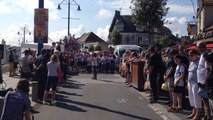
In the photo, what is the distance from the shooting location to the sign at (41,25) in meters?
18.6

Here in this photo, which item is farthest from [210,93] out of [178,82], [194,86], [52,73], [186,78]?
[52,73]

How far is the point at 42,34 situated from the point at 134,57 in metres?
5.20

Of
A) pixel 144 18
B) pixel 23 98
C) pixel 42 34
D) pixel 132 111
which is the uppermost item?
pixel 144 18

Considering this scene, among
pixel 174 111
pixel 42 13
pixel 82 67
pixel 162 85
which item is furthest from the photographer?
pixel 82 67

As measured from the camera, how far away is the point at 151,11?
159 ft

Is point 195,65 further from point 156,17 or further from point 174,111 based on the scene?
point 156,17

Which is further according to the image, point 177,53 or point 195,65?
point 177,53

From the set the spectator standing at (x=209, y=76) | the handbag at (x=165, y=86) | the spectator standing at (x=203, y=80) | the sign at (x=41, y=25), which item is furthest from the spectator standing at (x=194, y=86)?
the sign at (x=41, y=25)

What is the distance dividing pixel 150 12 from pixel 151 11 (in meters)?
0.18

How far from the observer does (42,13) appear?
18.6m

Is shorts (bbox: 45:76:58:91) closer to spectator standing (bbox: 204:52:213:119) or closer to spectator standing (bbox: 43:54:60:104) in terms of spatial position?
spectator standing (bbox: 43:54:60:104)

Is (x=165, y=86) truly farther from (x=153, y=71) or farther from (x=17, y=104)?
(x=17, y=104)

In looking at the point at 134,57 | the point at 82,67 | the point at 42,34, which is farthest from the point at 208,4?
the point at 42,34

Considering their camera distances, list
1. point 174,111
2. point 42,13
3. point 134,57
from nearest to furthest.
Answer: point 174,111, point 42,13, point 134,57
